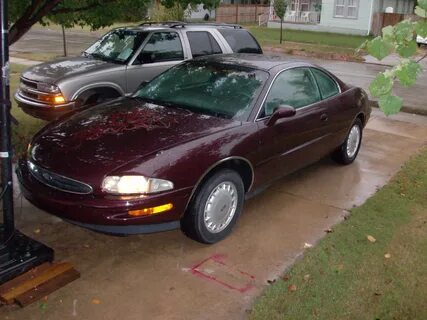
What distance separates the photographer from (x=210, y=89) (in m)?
5.27

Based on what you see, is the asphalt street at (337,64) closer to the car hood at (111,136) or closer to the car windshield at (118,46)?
the car windshield at (118,46)

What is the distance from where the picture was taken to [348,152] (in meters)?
6.90

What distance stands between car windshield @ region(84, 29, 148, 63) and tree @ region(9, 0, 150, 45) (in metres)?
0.28

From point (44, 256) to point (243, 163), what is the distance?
1911mm

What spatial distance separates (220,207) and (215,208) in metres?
0.06

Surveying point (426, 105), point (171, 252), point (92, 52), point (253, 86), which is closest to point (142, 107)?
point (253, 86)

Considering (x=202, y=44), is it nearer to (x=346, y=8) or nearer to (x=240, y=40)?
(x=240, y=40)

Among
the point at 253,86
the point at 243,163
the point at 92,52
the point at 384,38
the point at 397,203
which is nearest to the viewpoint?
the point at 384,38

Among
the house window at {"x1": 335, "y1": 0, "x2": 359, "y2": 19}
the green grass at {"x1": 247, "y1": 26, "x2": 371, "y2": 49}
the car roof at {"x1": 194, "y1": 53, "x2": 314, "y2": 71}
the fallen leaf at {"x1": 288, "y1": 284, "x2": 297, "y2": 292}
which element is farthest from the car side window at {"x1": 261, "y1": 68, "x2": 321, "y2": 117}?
the house window at {"x1": 335, "y1": 0, "x2": 359, "y2": 19}

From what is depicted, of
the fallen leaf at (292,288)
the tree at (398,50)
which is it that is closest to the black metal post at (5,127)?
the fallen leaf at (292,288)

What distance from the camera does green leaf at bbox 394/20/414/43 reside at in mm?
2197

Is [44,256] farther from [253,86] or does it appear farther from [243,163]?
[253,86]

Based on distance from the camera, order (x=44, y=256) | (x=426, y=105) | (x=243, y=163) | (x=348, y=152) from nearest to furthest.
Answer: (x=44, y=256)
(x=243, y=163)
(x=348, y=152)
(x=426, y=105)

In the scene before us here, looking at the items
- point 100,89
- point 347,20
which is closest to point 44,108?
point 100,89
